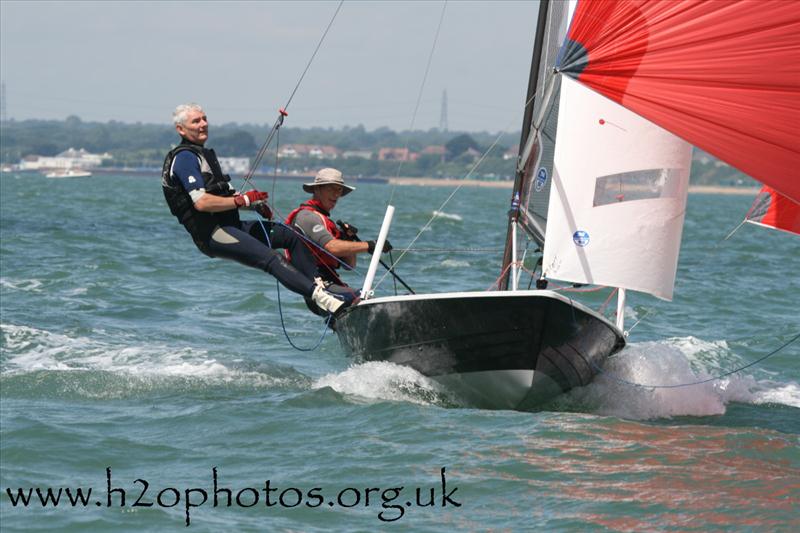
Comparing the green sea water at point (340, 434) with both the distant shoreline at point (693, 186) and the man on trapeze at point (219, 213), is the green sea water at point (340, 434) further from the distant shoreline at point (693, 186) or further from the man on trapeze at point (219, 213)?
the distant shoreline at point (693, 186)

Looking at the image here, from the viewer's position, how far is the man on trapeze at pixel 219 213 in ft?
25.7

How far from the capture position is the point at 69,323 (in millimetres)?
11039

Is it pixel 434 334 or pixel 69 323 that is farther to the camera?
pixel 69 323

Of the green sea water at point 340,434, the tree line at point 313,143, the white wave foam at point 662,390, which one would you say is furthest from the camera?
the tree line at point 313,143

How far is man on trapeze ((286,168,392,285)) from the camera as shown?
812cm

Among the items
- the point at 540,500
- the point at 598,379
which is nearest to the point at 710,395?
the point at 598,379

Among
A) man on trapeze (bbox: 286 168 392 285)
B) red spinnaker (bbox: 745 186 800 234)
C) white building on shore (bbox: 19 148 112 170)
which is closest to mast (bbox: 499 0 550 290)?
man on trapeze (bbox: 286 168 392 285)

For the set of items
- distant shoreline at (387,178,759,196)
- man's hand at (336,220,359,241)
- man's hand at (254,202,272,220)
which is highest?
man's hand at (254,202,272,220)

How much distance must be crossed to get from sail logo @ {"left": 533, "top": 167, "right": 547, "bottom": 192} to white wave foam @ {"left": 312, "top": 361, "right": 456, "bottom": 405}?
156cm

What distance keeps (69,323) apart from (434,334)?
4795 mm

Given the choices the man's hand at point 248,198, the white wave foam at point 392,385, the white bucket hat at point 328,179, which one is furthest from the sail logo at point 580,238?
the man's hand at point 248,198

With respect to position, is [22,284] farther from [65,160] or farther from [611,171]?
[65,160]

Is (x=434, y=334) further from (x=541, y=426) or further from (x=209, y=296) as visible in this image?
(x=209, y=296)

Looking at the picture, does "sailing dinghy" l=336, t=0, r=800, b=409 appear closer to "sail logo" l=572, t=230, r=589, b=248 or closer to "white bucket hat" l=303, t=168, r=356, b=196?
"sail logo" l=572, t=230, r=589, b=248
